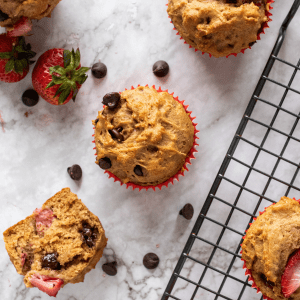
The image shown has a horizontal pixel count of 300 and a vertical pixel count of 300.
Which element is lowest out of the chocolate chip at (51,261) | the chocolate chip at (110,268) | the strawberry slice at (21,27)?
the chocolate chip at (110,268)

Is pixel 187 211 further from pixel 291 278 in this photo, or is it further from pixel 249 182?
pixel 291 278

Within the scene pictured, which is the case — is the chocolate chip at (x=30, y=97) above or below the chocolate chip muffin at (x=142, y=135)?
below

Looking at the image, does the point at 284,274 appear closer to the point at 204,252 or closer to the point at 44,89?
the point at 204,252

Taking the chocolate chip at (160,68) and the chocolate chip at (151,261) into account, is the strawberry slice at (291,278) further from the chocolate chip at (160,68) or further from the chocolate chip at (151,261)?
the chocolate chip at (160,68)

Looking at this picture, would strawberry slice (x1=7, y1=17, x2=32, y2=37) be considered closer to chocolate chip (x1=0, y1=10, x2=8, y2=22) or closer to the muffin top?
chocolate chip (x1=0, y1=10, x2=8, y2=22)

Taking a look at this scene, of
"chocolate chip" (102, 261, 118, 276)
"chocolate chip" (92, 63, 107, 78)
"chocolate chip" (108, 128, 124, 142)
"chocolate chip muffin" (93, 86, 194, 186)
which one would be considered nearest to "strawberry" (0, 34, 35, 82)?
"chocolate chip" (92, 63, 107, 78)

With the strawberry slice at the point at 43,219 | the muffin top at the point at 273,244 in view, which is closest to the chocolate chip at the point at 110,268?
the strawberry slice at the point at 43,219

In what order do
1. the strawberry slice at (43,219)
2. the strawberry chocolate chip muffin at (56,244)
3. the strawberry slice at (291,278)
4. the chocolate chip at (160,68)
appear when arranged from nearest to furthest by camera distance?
1. the strawberry slice at (291,278)
2. the strawberry chocolate chip muffin at (56,244)
3. the strawberry slice at (43,219)
4. the chocolate chip at (160,68)
